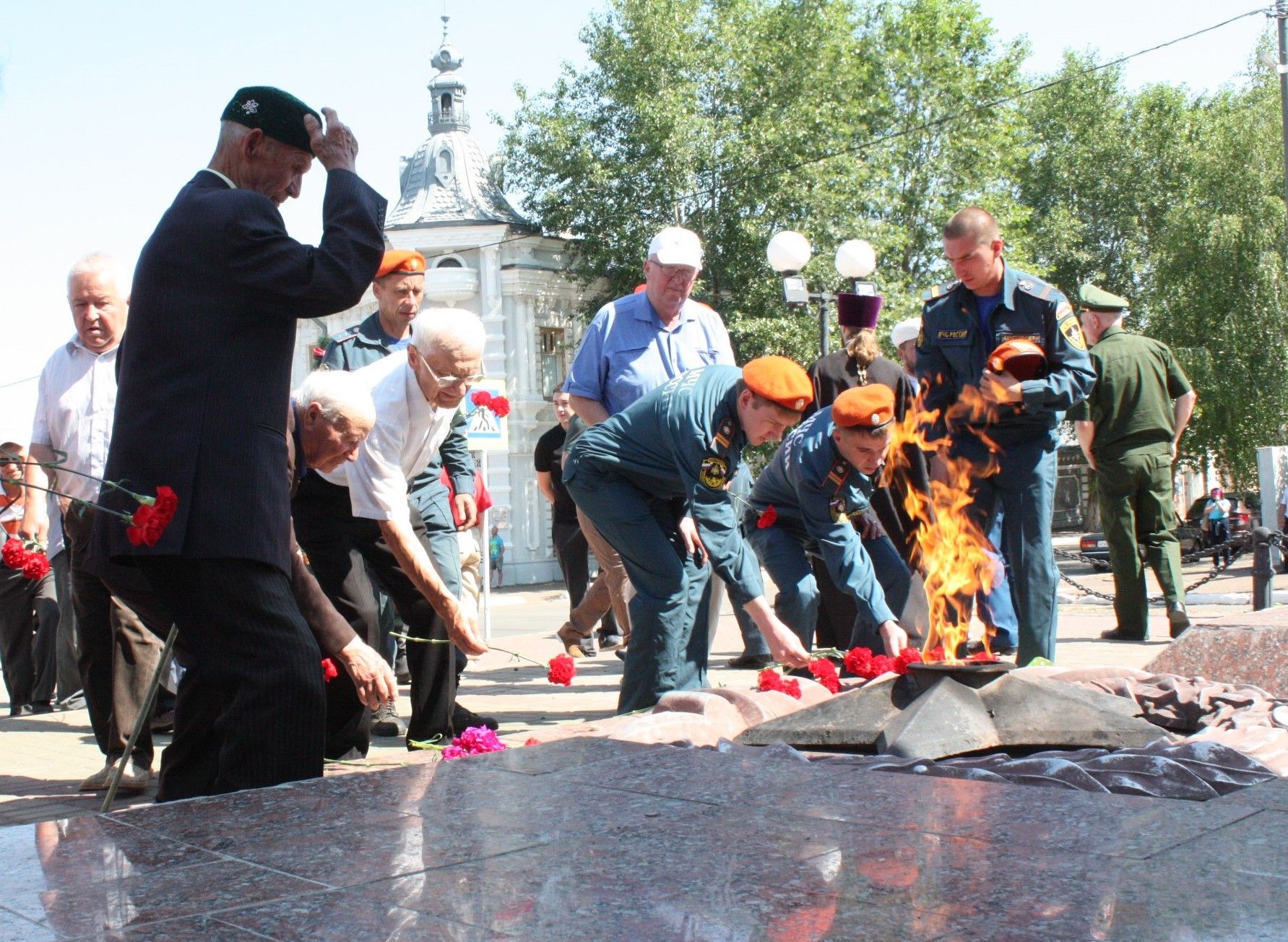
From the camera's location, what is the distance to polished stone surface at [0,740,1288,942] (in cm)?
200

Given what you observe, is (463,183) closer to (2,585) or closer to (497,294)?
(497,294)

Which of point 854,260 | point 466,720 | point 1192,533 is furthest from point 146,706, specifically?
point 1192,533

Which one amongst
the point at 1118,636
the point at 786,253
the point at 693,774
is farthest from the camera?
the point at 786,253

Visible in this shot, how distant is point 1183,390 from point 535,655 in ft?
15.1

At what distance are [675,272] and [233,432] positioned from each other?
352cm

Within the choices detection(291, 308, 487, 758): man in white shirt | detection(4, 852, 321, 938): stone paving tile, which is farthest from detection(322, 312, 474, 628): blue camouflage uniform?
detection(4, 852, 321, 938): stone paving tile

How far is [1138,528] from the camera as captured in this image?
8930mm

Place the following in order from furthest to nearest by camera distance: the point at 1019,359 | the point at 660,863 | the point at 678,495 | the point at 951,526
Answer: the point at 1019,359, the point at 951,526, the point at 678,495, the point at 660,863

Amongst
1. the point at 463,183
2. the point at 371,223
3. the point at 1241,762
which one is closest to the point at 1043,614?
the point at 1241,762

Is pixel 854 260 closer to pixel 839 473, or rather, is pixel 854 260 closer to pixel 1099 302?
pixel 1099 302

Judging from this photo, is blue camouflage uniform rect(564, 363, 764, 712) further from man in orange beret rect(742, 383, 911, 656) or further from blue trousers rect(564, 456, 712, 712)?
man in orange beret rect(742, 383, 911, 656)

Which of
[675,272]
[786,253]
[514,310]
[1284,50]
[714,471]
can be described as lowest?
[714,471]

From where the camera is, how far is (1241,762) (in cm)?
375

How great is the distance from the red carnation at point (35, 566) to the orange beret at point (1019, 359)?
3.87 metres
